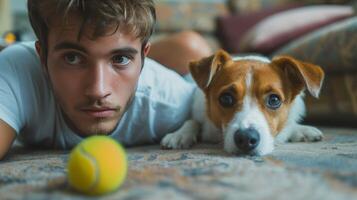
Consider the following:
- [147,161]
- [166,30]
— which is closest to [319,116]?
[147,161]

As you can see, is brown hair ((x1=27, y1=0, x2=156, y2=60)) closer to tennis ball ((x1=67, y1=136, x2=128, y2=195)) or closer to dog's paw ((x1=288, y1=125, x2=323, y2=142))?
tennis ball ((x1=67, y1=136, x2=128, y2=195))

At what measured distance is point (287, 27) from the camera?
322 centimetres

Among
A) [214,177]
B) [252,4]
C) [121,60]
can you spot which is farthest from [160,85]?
[252,4]

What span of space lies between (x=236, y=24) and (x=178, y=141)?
2.45 m

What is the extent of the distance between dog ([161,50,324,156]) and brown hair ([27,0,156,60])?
31cm

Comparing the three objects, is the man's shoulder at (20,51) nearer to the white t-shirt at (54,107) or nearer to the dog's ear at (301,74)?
the white t-shirt at (54,107)

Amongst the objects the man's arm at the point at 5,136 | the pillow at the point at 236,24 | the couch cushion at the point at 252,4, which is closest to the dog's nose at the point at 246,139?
the man's arm at the point at 5,136

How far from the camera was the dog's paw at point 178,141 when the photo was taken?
5.40 ft

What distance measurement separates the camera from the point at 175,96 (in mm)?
1910

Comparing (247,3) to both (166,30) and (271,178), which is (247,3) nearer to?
(166,30)

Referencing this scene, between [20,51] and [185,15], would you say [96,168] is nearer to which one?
[20,51]

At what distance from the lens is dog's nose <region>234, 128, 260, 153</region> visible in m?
1.42

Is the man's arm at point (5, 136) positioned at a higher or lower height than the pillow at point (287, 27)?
lower

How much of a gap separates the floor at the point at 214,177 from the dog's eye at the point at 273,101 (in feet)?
0.72
